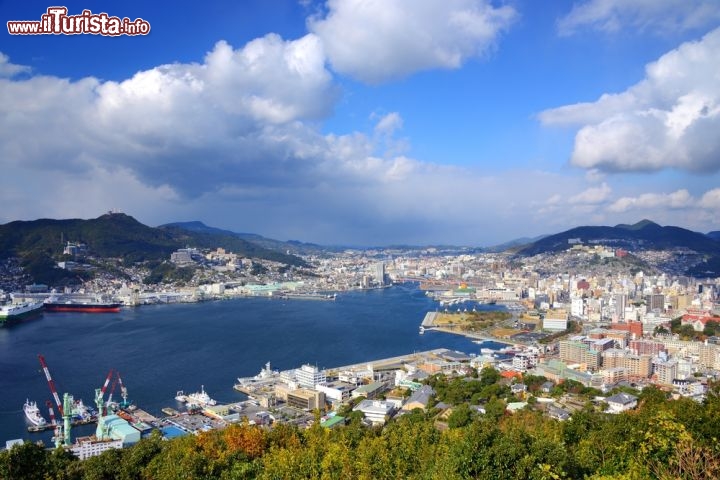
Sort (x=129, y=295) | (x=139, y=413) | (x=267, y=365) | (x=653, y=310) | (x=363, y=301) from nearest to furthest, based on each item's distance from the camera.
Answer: (x=139, y=413), (x=267, y=365), (x=653, y=310), (x=129, y=295), (x=363, y=301)

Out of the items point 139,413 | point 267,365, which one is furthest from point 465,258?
point 139,413

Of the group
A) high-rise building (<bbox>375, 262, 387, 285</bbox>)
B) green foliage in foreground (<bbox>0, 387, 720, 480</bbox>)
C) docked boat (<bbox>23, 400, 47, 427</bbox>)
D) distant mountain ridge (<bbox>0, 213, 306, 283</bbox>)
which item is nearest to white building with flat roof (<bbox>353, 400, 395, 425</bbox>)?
green foliage in foreground (<bbox>0, 387, 720, 480</bbox>)

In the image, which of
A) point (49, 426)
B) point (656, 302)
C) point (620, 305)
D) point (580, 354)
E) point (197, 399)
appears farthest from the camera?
point (656, 302)

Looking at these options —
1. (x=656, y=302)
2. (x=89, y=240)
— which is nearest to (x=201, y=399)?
(x=656, y=302)

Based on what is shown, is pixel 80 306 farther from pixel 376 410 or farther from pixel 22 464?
pixel 22 464

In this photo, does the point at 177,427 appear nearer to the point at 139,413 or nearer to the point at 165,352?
the point at 139,413

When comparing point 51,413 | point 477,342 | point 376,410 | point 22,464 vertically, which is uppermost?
point 22,464
